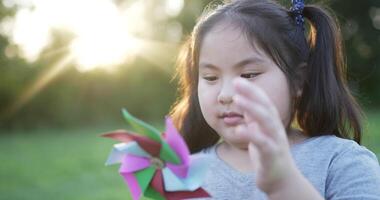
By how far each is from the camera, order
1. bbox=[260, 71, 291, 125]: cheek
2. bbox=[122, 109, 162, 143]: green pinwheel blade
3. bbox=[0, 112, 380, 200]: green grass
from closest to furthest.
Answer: bbox=[122, 109, 162, 143]: green pinwheel blade, bbox=[260, 71, 291, 125]: cheek, bbox=[0, 112, 380, 200]: green grass

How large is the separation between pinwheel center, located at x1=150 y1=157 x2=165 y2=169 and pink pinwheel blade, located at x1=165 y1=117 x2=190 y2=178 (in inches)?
1.8

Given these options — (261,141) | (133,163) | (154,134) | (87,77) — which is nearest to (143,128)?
(154,134)

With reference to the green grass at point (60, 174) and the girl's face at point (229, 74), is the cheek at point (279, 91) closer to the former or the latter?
the girl's face at point (229, 74)

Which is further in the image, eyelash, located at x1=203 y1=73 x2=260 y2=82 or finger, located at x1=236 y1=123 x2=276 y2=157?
eyelash, located at x1=203 y1=73 x2=260 y2=82

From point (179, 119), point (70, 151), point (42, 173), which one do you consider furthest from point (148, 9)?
point (179, 119)

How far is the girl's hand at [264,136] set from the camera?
1.10m

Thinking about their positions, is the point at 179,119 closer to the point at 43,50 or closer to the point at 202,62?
the point at 202,62

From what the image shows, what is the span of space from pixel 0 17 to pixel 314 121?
576 inches

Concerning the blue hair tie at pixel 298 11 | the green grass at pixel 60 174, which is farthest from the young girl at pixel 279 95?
the green grass at pixel 60 174

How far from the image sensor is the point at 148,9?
63.3ft

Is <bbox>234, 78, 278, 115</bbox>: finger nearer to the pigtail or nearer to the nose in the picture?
the nose

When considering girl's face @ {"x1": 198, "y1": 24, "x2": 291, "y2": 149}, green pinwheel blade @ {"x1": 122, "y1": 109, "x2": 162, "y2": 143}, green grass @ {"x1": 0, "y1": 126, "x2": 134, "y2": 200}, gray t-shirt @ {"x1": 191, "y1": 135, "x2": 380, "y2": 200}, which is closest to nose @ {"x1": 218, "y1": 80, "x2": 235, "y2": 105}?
girl's face @ {"x1": 198, "y1": 24, "x2": 291, "y2": 149}

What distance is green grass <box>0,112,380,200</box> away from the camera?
4695 millimetres

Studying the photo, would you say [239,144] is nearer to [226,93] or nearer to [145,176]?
[226,93]
